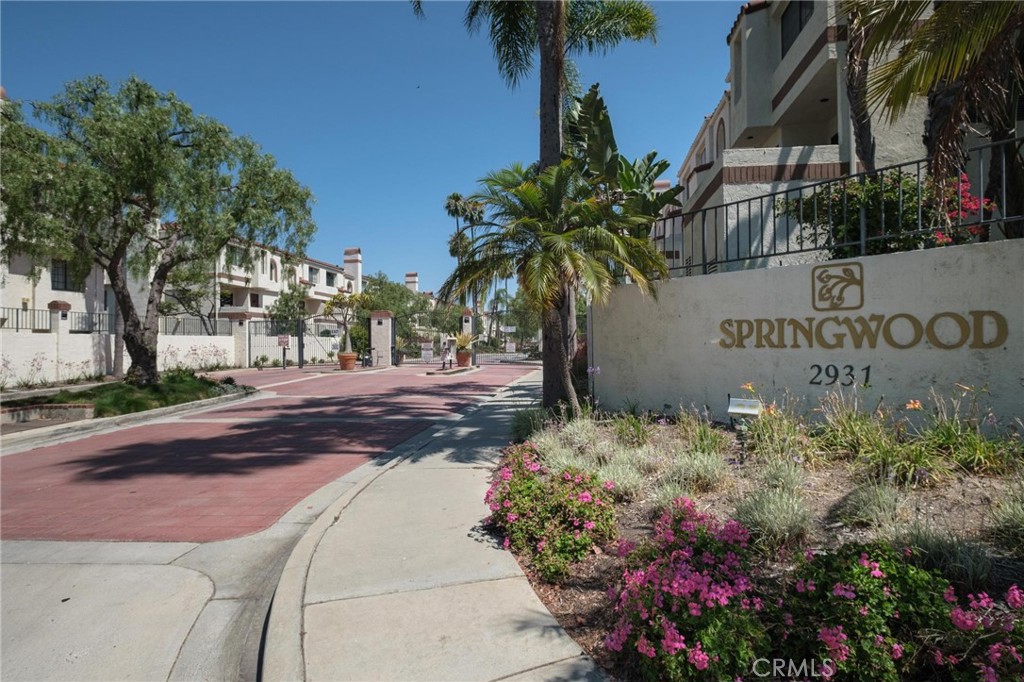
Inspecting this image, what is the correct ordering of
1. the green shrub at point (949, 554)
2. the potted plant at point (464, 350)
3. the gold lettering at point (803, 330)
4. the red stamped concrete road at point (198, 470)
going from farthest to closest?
the potted plant at point (464, 350) < the gold lettering at point (803, 330) < the red stamped concrete road at point (198, 470) < the green shrub at point (949, 554)

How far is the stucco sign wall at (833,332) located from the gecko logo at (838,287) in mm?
12

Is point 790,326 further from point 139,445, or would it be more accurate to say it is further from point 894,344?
point 139,445

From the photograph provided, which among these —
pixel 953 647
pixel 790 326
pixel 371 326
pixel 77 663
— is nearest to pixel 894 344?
pixel 790 326

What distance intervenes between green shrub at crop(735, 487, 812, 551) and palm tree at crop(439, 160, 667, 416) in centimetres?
392

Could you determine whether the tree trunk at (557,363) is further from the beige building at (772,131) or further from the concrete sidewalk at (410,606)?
the concrete sidewalk at (410,606)

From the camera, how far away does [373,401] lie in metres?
15.8

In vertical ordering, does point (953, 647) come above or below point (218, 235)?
below

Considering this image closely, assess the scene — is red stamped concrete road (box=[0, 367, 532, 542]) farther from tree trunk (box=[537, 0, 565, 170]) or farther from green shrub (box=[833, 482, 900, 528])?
tree trunk (box=[537, 0, 565, 170])

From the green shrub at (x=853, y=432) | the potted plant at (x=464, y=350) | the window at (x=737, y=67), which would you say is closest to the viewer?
the green shrub at (x=853, y=432)

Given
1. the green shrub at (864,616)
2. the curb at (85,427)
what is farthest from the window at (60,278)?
the green shrub at (864,616)

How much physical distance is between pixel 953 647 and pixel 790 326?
517 cm

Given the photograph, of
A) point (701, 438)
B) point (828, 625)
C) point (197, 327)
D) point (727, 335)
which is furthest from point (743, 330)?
point (197, 327)

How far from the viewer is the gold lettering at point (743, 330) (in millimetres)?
7537

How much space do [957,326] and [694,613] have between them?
5120 millimetres
